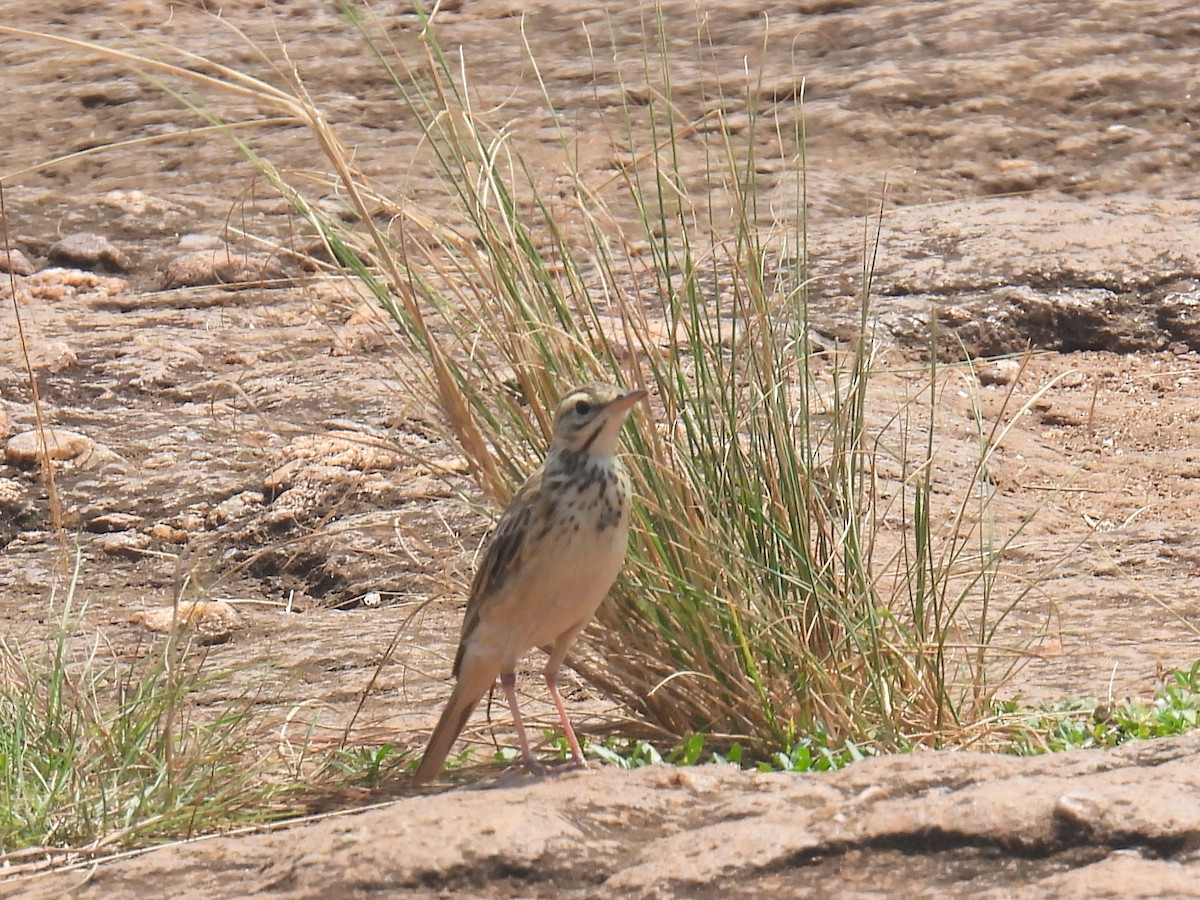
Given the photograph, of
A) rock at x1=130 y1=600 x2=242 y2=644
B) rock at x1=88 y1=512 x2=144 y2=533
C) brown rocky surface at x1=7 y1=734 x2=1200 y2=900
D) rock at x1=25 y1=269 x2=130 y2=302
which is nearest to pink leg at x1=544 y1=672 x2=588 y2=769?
brown rocky surface at x1=7 y1=734 x2=1200 y2=900

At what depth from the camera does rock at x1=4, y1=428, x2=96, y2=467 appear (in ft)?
24.1

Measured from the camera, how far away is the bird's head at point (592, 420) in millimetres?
3877

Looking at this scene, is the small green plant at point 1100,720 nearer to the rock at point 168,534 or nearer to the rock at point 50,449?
the rock at point 168,534

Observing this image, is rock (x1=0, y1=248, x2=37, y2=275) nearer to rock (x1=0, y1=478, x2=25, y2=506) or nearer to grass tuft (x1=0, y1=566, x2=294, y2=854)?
rock (x1=0, y1=478, x2=25, y2=506)

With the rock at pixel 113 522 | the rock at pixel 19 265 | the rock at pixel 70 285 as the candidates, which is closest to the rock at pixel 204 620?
the rock at pixel 113 522

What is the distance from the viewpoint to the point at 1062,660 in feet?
17.0

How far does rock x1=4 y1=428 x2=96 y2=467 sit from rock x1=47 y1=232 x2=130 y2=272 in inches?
87.7

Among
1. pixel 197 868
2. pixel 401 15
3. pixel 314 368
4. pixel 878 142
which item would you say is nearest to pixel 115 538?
pixel 314 368

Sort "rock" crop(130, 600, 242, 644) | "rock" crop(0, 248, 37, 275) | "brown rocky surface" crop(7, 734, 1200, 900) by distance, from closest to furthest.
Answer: "brown rocky surface" crop(7, 734, 1200, 900)
"rock" crop(130, 600, 242, 644)
"rock" crop(0, 248, 37, 275)

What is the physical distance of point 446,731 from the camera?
4.17 meters

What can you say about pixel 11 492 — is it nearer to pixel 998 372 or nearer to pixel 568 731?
pixel 568 731

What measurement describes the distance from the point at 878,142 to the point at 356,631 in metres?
Result: 5.64

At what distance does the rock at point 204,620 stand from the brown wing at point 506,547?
2.18 meters

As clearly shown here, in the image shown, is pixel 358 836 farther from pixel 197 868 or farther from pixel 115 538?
pixel 115 538
